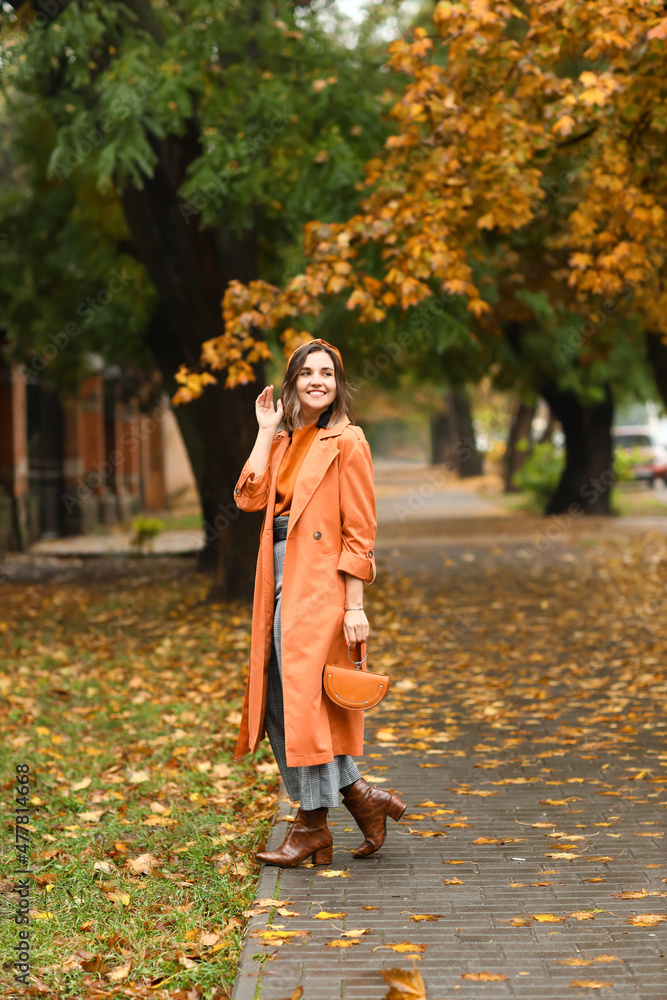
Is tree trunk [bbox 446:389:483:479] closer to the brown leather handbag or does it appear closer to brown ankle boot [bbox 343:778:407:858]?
brown ankle boot [bbox 343:778:407:858]

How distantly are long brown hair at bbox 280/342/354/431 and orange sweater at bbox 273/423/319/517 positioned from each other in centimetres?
5

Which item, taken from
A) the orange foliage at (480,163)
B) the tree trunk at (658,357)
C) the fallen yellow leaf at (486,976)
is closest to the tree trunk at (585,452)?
the tree trunk at (658,357)

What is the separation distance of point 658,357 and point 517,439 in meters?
16.3

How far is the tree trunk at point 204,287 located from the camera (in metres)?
11.4

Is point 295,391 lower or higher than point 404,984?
higher

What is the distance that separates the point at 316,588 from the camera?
14.2 feet

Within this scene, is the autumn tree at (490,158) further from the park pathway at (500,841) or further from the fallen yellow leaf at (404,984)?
the fallen yellow leaf at (404,984)

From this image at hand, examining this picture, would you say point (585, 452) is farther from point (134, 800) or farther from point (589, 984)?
Result: point (589, 984)

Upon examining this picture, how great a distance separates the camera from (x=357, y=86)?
11.0 metres

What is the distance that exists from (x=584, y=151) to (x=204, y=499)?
595cm

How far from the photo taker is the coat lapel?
436 cm

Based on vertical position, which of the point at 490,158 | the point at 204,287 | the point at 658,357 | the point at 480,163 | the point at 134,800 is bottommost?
the point at 134,800

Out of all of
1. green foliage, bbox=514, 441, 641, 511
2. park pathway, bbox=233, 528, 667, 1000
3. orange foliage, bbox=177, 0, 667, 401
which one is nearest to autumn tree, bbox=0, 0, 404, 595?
orange foliage, bbox=177, 0, 667, 401

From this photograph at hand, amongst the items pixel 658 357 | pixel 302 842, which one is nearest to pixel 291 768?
pixel 302 842
